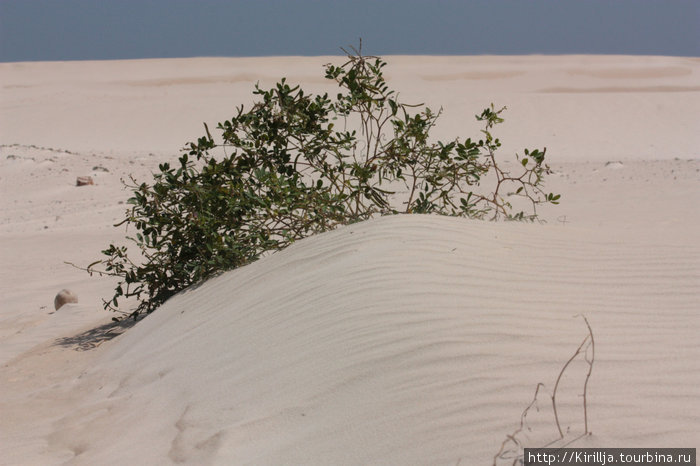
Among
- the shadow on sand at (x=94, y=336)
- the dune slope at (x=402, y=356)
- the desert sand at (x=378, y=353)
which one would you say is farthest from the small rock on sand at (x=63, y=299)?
the dune slope at (x=402, y=356)

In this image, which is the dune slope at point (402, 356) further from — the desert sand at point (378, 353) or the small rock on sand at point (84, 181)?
the small rock on sand at point (84, 181)

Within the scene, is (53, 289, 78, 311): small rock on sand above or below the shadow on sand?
above

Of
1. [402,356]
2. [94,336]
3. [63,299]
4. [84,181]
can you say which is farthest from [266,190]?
[84,181]

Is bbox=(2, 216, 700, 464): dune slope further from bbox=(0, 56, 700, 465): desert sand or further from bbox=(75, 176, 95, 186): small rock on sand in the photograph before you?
bbox=(75, 176, 95, 186): small rock on sand

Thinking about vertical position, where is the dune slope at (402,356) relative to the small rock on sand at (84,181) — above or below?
below

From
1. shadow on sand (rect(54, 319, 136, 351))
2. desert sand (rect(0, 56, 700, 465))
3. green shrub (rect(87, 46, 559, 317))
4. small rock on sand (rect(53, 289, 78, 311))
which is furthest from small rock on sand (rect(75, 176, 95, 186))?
green shrub (rect(87, 46, 559, 317))

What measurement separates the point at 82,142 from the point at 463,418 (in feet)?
85.9

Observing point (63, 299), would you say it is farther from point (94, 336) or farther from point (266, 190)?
point (266, 190)

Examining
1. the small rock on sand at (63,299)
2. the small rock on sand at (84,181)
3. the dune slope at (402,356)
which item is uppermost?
the small rock on sand at (84,181)

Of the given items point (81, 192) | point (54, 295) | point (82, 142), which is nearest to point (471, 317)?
point (54, 295)

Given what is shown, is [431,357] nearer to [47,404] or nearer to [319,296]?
[319,296]

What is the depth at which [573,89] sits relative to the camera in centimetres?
4047

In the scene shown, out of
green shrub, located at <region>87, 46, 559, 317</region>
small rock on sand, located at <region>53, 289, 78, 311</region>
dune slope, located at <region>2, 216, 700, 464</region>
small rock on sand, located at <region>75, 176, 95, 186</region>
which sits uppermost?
small rock on sand, located at <region>75, 176, 95, 186</region>

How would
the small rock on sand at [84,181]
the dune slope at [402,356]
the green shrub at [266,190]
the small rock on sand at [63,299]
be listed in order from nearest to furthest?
the dune slope at [402,356], the green shrub at [266,190], the small rock on sand at [63,299], the small rock on sand at [84,181]
